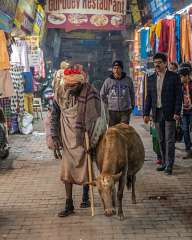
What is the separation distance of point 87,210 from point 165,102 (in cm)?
246

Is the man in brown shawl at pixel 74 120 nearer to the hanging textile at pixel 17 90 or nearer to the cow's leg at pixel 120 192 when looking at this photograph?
the cow's leg at pixel 120 192

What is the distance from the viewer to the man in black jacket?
7172 millimetres

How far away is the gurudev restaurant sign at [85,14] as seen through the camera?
17766 millimetres

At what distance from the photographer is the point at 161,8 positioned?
12.4 m

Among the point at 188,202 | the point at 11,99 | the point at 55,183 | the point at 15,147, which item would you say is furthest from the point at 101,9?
the point at 188,202

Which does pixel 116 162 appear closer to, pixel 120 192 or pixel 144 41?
pixel 120 192

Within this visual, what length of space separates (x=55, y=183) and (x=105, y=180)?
2628 millimetres

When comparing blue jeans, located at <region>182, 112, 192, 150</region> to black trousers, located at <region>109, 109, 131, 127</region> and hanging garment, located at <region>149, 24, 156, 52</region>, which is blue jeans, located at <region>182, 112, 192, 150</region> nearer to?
black trousers, located at <region>109, 109, 131, 127</region>

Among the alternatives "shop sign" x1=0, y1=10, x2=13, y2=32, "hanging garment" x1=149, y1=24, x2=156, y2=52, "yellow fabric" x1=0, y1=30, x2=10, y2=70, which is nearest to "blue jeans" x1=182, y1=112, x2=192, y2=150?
"hanging garment" x1=149, y1=24, x2=156, y2=52

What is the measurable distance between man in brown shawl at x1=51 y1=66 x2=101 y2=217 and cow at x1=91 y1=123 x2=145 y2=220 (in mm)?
236

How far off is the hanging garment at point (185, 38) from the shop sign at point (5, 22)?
4278 mm

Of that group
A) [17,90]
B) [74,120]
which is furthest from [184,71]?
[17,90]

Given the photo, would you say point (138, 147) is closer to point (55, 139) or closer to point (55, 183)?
point (55, 139)

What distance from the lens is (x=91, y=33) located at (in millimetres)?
25844
